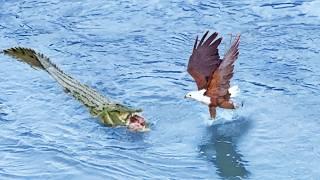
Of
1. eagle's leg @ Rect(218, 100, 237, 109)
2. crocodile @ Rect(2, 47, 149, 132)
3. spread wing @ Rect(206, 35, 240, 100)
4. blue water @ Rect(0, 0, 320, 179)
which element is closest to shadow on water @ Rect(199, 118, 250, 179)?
blue water @ Rect(0, 0, 320, 179)

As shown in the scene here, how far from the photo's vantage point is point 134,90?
6699 mm

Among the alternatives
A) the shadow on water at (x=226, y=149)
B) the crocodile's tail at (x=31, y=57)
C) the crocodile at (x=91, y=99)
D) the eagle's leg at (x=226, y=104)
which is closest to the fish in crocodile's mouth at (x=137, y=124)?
the crocodile at (x=91, y=99)

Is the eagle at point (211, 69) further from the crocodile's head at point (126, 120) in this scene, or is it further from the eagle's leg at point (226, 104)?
the crocodile's head at point (126, 120)

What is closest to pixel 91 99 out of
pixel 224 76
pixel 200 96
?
pixel 200 96

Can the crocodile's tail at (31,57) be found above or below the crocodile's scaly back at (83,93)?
above

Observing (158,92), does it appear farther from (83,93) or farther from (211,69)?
(211,69)

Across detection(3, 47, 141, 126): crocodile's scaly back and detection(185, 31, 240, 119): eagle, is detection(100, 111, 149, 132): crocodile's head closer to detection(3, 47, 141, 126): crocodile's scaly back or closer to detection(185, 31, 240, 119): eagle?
detection(3, 47, 141, 126): crocodile's scaly back

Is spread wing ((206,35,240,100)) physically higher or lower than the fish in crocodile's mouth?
A: higher

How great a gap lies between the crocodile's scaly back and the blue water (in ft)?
0.30

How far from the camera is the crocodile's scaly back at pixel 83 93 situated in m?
6.00

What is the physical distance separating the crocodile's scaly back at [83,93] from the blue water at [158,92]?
0.30 ft

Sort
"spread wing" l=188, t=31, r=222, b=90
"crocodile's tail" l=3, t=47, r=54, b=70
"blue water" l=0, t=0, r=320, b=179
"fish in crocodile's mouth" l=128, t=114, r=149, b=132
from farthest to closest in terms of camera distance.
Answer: "crocodile's tail" l=3, t=47, r=54, b=70 < "fish in crocodile's mouth" l=128, t=114, r=149, b=132 < "blue water" l=0, t=0, r=320, b=179 < "spread wing" l=188, t=31, r=222, b=90

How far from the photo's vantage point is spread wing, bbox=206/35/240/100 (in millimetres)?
5176

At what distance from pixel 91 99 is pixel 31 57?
2.26 ft
